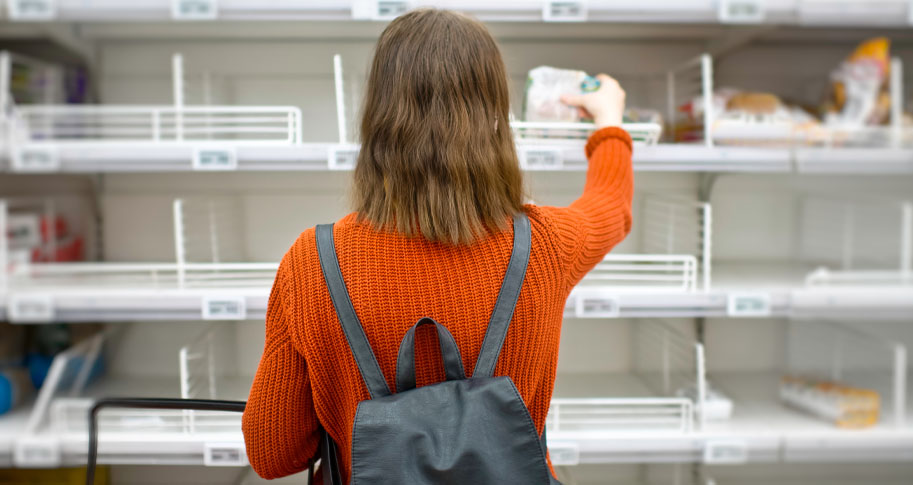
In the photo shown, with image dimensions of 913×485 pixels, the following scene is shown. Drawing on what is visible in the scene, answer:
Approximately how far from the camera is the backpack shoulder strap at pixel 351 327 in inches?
26.8

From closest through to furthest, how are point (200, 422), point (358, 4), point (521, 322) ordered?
point (521, 322) < point (358, 4) < point (200, 422)

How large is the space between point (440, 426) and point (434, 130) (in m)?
0.31

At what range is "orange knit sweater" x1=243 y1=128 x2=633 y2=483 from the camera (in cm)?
70

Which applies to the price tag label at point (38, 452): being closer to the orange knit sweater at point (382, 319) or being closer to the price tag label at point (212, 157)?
the price tag label at point (212, 157)

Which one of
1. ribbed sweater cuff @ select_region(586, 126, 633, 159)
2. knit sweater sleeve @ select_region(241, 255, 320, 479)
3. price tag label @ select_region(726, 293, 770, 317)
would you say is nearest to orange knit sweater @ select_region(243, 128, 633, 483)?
knit sweater sleeve @ select_region(241, 255, 320, 479)

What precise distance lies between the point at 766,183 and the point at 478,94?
1398 millimetres

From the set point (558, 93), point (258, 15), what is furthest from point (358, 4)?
point (558, 93)

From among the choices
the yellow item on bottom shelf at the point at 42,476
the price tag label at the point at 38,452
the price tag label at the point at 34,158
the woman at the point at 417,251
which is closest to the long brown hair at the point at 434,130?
the woman at the point at 417,251

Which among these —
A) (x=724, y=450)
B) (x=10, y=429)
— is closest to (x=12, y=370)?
(x=10, y=429)

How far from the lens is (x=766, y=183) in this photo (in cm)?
184

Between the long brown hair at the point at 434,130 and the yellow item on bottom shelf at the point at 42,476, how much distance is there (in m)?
1.37

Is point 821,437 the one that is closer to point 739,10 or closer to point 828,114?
point 828,114

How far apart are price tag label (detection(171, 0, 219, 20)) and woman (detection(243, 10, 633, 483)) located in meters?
0.74

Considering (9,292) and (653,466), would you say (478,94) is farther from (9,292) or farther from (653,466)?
(653,466)
